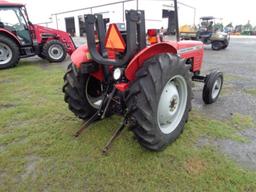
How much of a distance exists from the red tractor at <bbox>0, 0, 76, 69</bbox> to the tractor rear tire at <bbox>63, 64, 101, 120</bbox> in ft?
17.0

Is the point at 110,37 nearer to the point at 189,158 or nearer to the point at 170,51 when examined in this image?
the point at 170,51

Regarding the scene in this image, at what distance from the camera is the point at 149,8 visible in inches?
840

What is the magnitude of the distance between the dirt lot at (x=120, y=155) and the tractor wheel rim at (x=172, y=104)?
229mm

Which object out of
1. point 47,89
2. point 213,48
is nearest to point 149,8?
point 213,48

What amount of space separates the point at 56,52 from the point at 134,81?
6530mm

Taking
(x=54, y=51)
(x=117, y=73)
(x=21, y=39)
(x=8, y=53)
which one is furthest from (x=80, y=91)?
(x=54, y=51)

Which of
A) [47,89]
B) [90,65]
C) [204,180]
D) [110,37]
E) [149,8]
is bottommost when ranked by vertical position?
[204,180]

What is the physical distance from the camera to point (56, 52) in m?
7.81

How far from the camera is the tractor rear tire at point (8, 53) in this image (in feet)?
22.0

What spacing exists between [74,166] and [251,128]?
7.57 feet

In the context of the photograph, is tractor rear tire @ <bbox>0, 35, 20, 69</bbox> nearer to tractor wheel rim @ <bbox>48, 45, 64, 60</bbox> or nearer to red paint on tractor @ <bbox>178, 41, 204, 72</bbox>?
tractor wheel rim @ <bbox>48, 45, 64, 60</bbox>

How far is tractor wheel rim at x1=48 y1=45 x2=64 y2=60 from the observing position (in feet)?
25.1

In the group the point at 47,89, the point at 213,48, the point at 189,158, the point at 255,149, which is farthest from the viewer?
the point at 213,48

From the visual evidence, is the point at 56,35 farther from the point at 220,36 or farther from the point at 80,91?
the point at 220,36
